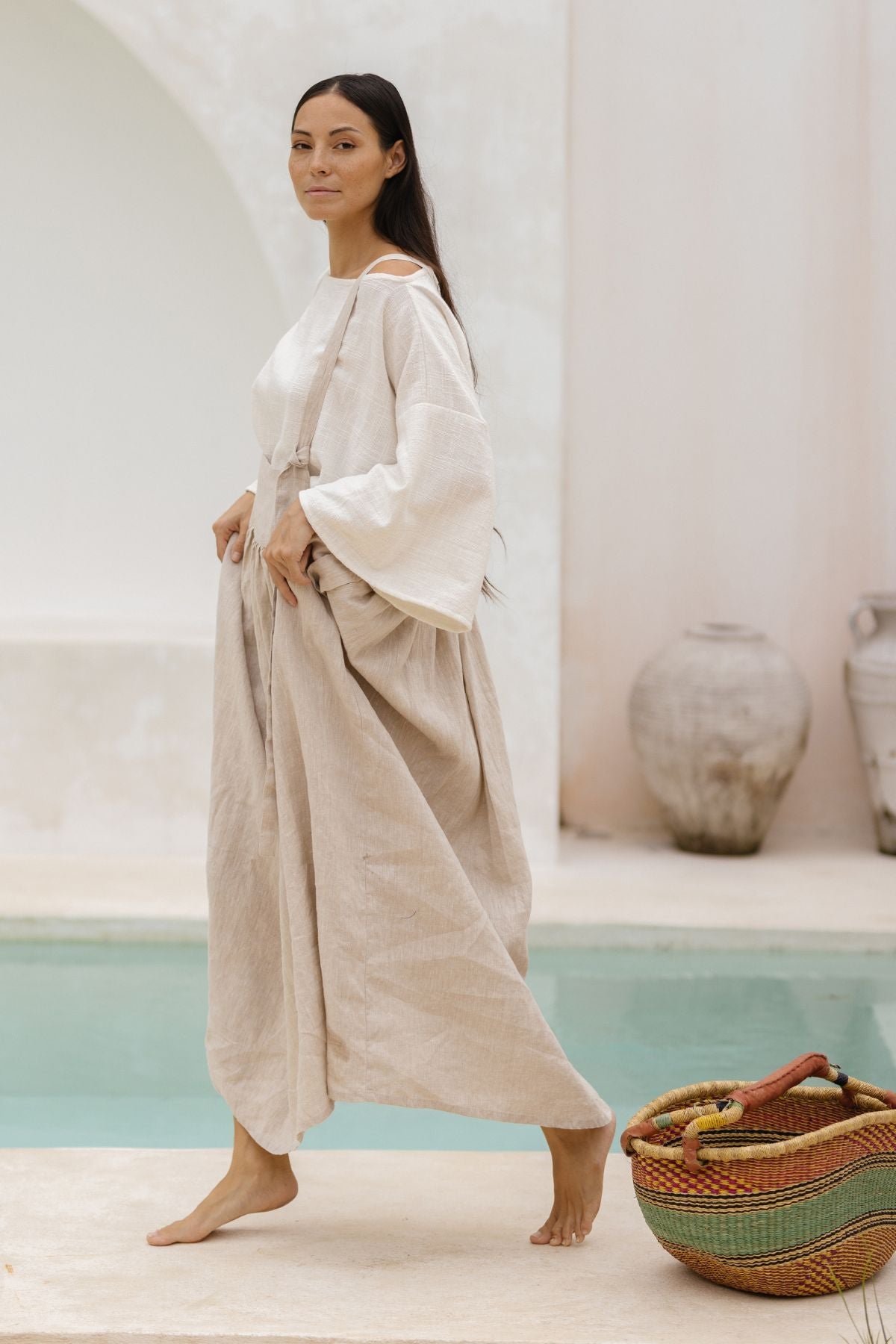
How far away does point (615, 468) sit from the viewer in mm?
4922

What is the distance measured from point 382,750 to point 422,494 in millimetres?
316

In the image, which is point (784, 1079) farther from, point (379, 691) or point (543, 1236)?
point (379, 691)

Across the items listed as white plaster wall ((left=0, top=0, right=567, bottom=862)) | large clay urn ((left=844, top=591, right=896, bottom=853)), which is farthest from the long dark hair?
large clay urn ((left=844, top=591, right=896, bottom=853))

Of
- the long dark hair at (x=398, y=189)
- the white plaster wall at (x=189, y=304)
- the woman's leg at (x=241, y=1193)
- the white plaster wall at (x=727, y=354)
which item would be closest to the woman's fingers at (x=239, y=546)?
the long dark hair at (x=398, y=189)

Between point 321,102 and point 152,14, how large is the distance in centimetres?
267

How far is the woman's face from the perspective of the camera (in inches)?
75.6

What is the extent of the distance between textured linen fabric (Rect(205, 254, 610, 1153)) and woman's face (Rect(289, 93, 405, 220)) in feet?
0.34

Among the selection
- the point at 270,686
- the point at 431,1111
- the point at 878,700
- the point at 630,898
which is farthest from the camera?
the point at 878,700

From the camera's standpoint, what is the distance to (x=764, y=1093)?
1.84 meters

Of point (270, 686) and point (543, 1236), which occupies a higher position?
point (270, 686)

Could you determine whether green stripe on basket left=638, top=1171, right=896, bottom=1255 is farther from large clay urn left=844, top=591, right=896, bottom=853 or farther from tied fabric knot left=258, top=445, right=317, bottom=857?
large clay urn left=844, top=591, right=896, bottom=853

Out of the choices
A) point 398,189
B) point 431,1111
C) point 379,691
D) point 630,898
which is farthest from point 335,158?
point 630,898

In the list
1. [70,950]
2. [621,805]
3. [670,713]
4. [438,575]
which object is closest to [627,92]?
[670,713]

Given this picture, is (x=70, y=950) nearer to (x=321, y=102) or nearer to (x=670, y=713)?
(x=670, y=713)
